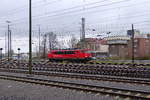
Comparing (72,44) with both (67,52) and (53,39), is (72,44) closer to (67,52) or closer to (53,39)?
(53,39)

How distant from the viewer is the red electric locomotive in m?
41.6

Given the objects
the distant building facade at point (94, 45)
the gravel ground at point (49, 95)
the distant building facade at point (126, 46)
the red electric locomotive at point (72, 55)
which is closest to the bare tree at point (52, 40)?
the distant building facade at point (94, 45)

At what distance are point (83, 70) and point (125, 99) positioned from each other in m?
13.6

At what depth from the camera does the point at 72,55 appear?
139 feet

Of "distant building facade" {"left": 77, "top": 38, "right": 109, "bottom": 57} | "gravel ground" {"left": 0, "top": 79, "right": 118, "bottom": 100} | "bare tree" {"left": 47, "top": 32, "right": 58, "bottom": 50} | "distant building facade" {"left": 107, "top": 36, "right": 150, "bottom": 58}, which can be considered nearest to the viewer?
"gravel ground" {"left": 0, "top": 79, "right": 118, "bottom": 100}

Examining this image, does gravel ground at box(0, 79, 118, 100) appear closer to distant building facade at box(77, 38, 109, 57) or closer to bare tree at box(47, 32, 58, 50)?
distant building facade at box(77, 38, 109, 57)

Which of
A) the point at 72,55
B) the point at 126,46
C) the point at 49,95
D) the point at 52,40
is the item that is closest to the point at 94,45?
the point at 126,46

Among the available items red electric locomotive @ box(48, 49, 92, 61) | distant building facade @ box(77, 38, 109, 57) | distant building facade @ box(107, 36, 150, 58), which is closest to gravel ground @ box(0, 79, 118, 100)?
red electric locomotive @ box(48, 49, 92, 61)

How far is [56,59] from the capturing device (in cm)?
4559

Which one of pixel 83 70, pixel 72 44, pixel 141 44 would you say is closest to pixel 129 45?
pixel 141 44

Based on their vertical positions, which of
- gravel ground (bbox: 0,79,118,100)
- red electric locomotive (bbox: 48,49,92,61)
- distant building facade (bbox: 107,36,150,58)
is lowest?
gravel ground (bbox: 0,79,118,100)

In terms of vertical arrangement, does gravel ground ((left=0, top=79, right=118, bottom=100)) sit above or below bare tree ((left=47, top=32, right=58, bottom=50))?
below

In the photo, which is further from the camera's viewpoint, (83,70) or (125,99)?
(83,70)

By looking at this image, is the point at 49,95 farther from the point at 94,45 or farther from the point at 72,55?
the point at 94,45
